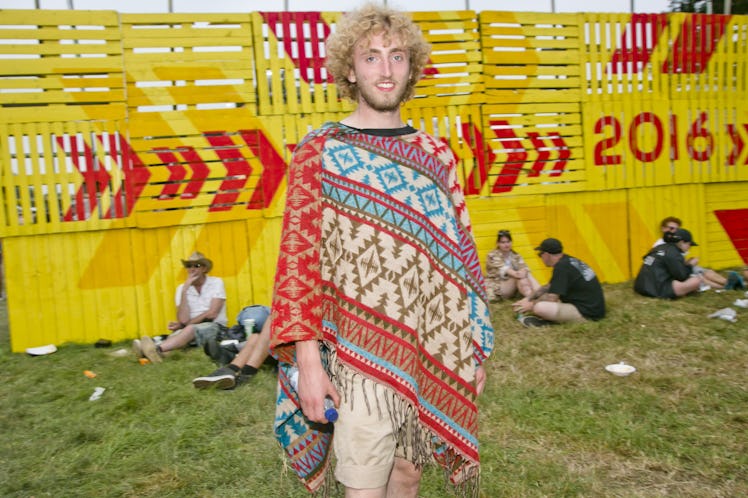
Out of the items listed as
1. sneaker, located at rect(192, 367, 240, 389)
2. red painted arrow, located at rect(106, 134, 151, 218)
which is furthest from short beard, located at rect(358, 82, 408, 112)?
red painted arrow, located at rect(106, 134, 151, 218)

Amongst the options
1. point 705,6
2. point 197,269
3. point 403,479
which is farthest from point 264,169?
point 705,6

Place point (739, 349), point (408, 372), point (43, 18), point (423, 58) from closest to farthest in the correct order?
point (408, 372) → point (423, 58) → point (739, 349) → point (43, 18)

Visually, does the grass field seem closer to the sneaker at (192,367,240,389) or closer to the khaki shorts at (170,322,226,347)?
the sneaker at (192,367,240,389)

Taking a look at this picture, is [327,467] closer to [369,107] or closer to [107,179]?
[369,107]

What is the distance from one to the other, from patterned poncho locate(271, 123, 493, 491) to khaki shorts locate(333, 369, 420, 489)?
42 mm

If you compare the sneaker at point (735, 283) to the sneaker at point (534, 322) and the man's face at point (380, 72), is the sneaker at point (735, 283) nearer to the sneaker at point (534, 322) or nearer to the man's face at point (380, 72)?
the sneaker at point (534, 322)

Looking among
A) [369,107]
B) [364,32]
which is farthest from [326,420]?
[364,32]

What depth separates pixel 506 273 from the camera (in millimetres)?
8750

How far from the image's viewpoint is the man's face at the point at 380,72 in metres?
2.06

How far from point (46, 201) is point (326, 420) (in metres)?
7.42

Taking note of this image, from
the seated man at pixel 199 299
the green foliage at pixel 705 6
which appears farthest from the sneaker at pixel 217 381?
the green foliage at pixel 705 6

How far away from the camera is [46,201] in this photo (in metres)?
7.84

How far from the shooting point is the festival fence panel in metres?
7.85

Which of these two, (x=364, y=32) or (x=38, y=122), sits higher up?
(x=38, y=122)
